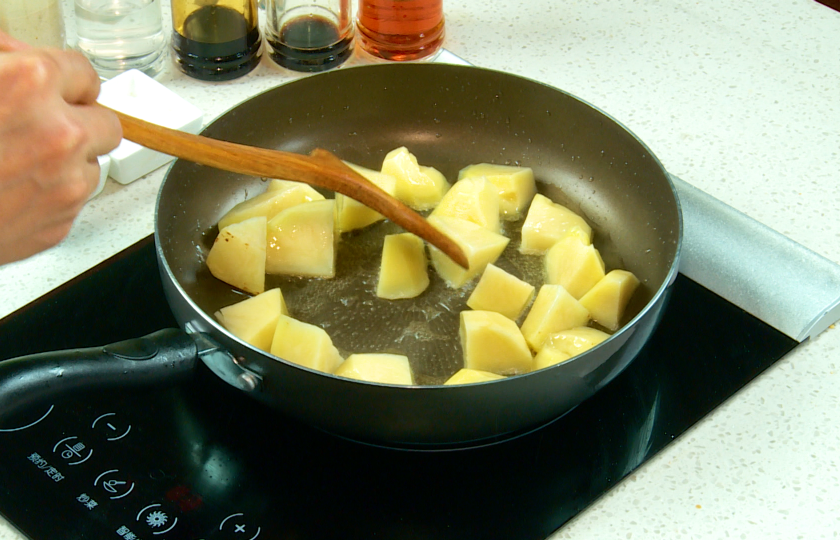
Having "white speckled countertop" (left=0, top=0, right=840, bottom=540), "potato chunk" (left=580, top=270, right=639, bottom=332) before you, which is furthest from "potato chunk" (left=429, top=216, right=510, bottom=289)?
"white speckled countertop" (left=0, top=0, right=840, bottom=540)

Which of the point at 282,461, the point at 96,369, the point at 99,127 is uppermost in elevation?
the point at 99,127

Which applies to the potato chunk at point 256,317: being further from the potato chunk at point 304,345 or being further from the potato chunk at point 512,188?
the potato chunk at point 512,188

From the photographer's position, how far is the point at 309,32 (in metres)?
1.14

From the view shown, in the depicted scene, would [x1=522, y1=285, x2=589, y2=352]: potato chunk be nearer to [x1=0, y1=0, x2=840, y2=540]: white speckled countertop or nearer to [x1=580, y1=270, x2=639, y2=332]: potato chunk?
[x1=580, y1=270, x2=639, y2=332]: potato chunk

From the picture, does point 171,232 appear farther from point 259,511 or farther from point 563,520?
point 563,520

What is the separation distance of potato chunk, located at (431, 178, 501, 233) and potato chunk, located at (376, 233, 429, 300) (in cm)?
8

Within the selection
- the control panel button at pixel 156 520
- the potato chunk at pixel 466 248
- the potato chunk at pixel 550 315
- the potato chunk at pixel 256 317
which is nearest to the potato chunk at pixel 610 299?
the potato chunk at pixel 550 315

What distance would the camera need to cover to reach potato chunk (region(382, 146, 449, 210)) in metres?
0.97

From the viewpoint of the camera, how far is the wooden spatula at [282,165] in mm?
685

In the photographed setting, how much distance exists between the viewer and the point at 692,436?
2.42 feet

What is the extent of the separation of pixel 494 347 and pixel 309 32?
58 centimetres

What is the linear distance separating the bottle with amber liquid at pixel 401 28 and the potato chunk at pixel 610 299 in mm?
484

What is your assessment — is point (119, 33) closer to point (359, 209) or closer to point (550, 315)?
point (359, 209)

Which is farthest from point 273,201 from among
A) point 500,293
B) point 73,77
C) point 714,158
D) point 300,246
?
point 714,158
